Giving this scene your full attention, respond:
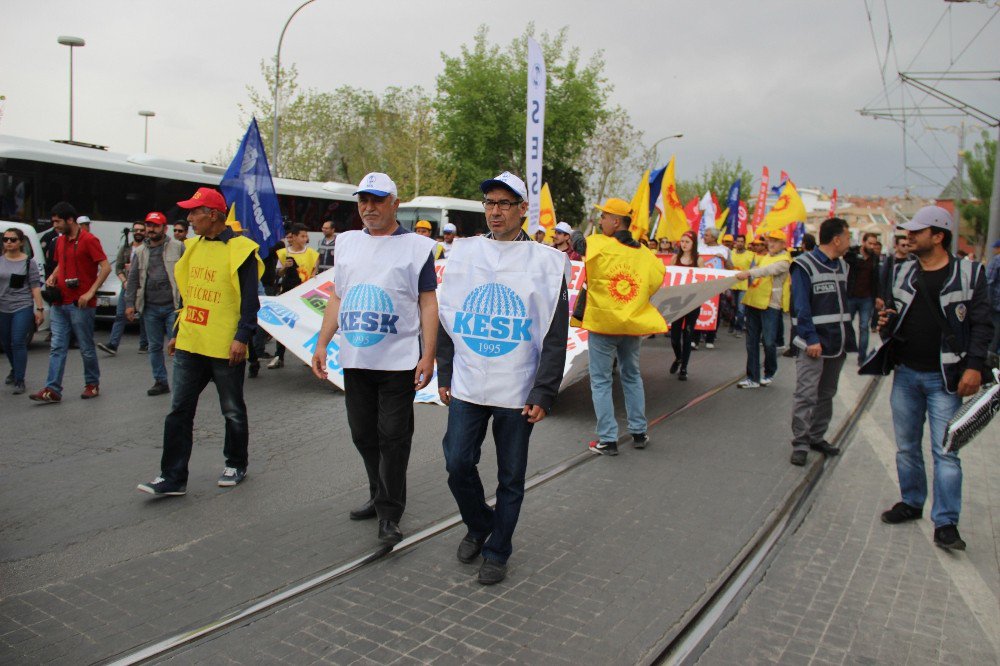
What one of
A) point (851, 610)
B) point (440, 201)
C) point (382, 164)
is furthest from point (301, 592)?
point (382, 164)

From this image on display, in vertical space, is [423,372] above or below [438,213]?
below

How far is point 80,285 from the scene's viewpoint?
8.62 metres

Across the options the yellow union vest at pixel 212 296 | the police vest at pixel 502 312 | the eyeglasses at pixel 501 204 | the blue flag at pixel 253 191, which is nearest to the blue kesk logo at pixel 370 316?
the police vest at pixel 502 312

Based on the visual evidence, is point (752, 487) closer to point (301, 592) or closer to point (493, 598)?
point (493, 598)

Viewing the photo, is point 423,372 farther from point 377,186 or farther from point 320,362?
point 377,186

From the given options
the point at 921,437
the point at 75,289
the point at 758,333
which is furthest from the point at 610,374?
the point at 75,289

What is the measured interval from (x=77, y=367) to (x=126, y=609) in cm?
781

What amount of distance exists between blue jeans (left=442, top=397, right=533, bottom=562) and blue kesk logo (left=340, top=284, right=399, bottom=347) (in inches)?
23.3

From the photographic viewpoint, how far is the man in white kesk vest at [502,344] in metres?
4.09

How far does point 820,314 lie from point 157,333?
670 cm

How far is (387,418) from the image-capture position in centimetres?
459

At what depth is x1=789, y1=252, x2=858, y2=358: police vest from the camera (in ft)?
21.7

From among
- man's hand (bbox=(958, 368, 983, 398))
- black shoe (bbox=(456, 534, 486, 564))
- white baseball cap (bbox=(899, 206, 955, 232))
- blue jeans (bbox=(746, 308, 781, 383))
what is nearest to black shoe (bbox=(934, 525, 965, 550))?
man's hand (bbox=(958, 368, 983, 398))

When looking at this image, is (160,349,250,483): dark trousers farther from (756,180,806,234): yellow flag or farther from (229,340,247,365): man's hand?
(756,180,806,234): yellow flag
